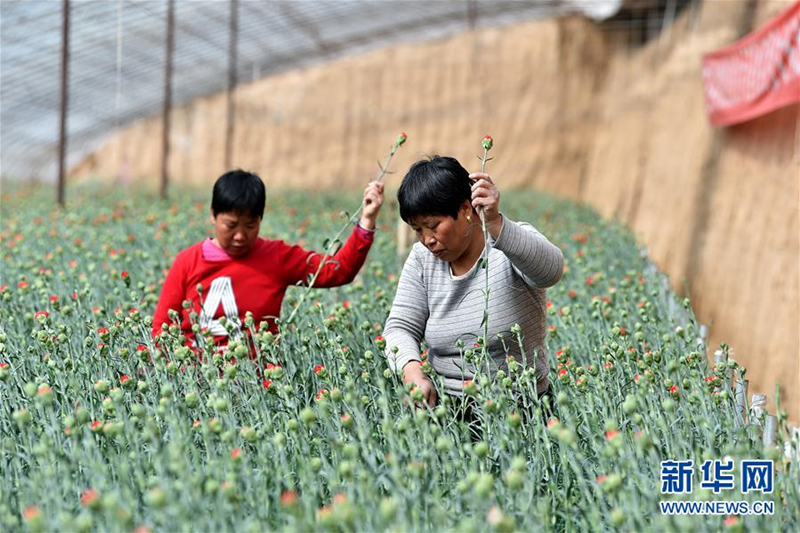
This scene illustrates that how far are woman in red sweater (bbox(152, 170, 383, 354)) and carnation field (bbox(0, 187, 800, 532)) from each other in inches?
5.7

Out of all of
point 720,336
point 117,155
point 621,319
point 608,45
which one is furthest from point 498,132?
point 621,319

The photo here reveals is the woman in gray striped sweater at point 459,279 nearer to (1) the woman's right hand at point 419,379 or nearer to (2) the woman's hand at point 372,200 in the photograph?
(1) the woman's right hand at point 419,379

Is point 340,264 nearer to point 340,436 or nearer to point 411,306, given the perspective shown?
point 411,306

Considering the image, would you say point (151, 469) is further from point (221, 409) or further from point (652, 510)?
point (652, 510)

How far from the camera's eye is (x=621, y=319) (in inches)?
111

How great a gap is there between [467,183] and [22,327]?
1.46 meters

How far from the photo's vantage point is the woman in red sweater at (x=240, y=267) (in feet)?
8.39

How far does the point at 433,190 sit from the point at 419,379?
15.7 inches

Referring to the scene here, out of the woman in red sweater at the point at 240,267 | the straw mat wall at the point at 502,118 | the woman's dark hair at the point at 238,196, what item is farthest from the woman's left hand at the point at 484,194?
the straw mat wall at the point at 502,118

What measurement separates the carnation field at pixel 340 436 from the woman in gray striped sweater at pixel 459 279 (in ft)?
0.21

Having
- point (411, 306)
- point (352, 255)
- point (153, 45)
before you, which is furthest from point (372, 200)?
point (153, 45)

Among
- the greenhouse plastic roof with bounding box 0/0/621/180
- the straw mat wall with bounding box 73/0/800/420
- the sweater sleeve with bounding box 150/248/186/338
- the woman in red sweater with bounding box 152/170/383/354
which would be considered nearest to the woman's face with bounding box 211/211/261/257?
the woman in red sweater with bounding box 152/170/383/354

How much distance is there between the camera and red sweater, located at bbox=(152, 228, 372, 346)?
2604mm

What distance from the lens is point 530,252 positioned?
197cm
